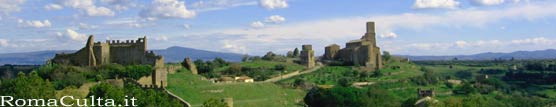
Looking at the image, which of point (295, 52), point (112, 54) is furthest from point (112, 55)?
point (295, 52)

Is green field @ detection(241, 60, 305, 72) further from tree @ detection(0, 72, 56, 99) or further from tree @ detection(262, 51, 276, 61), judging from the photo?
tree @ detection(0, 72, 56, 99)

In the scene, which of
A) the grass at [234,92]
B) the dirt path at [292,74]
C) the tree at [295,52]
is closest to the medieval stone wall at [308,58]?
the dirt path at [292,74]

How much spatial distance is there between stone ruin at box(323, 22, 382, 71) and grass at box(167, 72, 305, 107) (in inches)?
1154

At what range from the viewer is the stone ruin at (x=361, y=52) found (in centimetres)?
10075

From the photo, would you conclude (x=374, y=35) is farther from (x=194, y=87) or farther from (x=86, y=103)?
(x=86, y=103)

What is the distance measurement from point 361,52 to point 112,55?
137 ft

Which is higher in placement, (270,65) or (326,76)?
(270,65)

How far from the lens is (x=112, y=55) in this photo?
68.2m

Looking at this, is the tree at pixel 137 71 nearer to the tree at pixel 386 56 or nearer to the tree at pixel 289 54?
the tree at pixel 386 56

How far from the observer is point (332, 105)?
68062mm

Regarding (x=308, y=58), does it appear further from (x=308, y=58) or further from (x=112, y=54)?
(x=112, y=54)

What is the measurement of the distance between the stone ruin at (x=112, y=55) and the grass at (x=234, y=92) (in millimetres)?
3093

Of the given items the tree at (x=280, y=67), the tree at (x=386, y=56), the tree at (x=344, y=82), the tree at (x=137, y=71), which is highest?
the tree at (x=386, y=56)

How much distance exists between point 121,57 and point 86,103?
24.6 metres
